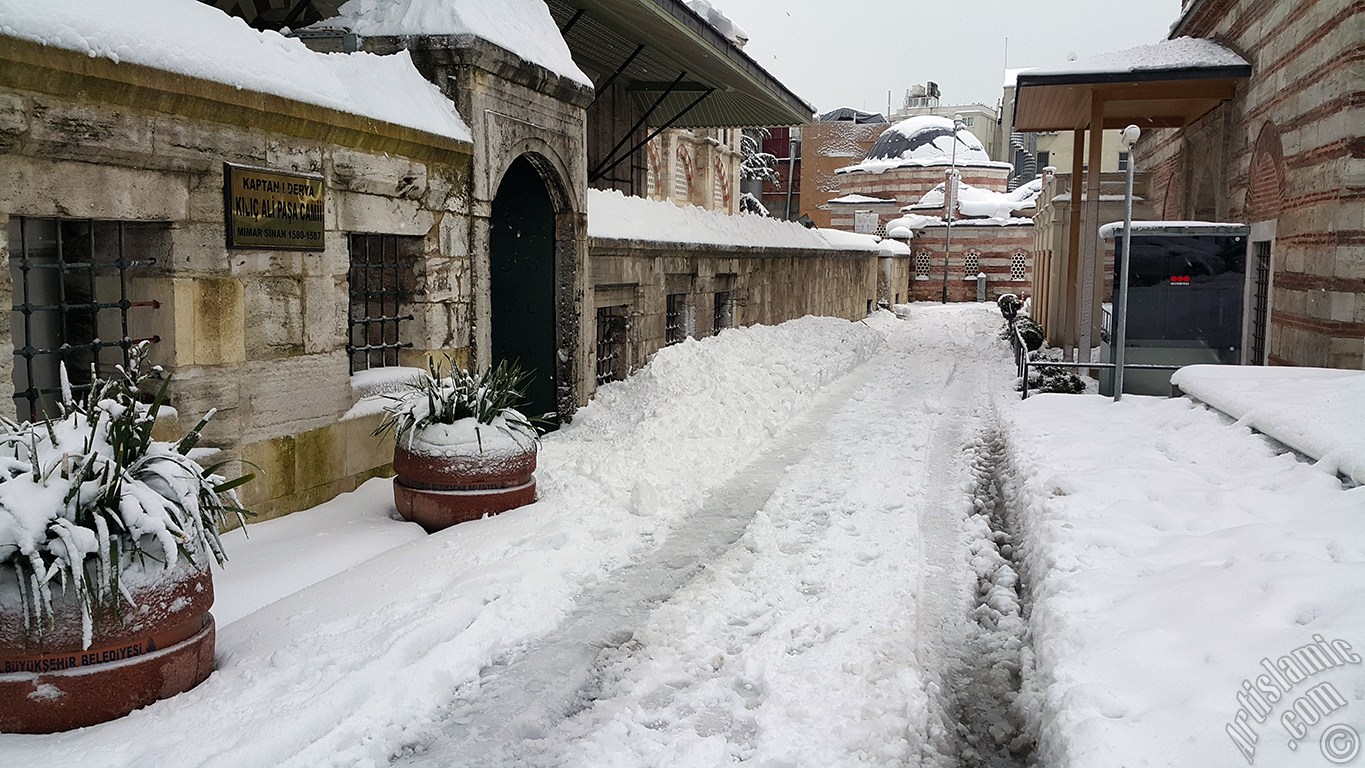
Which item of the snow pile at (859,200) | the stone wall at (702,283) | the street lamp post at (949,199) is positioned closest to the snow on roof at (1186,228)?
the stone wall at (702,283)

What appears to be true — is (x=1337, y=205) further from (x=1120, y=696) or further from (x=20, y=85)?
(x=20, y=85)

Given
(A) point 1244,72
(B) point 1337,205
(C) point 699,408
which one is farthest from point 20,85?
(A) point 1244,72

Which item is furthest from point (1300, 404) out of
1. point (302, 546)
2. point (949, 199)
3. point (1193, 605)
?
point (949, 199)

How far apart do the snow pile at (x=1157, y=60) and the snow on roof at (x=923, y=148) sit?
37.5 m

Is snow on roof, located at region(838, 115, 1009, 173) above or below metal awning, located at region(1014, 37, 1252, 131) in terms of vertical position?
above

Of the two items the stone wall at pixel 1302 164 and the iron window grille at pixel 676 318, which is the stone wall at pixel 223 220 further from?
the stone wall at pixel 1302 164

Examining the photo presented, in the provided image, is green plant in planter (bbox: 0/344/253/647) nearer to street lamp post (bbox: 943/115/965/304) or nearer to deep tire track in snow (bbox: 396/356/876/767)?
deep tire track in snow (bbox: 396/356/876/767)

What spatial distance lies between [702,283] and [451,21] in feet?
23.9

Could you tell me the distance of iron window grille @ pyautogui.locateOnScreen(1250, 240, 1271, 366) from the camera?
13.3m

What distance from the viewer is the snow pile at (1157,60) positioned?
14.5 metres

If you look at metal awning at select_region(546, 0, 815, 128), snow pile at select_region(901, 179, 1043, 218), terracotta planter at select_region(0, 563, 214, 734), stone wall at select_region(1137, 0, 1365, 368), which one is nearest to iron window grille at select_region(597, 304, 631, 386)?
metal awning at select_region(546, 0, 815, 128)

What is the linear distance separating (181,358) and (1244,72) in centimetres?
1454

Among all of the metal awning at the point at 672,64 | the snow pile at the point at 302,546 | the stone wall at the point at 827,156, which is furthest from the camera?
the stone wall at the point at 827,156

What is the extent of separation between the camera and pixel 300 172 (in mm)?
6652
